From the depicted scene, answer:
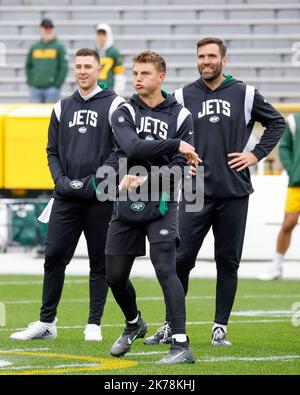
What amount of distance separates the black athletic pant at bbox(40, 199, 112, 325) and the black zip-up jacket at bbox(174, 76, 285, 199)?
29.2 inches

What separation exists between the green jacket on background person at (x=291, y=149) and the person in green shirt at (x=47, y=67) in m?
6.30

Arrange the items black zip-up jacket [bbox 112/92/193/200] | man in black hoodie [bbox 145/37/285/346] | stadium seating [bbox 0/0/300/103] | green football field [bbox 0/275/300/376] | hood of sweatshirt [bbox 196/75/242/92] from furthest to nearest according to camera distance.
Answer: stadium seating [bbox 0/0/300/103]
hood of sweatshirt [bbox 196/75/242/92]
man in black hoodie [bbox 145/37/285/346]
black zip-up jacket [bbox 112/92/193/200]
green football field [bbox 0/275/300/376]

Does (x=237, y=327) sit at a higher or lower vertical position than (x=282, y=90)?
lower

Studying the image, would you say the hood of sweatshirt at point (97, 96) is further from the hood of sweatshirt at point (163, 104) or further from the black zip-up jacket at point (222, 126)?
the hood of sweatshirt at point (163, 104)

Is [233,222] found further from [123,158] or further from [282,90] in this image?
[282,90]

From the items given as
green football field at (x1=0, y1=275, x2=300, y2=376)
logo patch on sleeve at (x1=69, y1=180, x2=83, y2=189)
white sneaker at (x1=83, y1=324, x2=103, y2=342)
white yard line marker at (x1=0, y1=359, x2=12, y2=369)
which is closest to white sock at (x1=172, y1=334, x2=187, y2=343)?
green football field at (x1=0, y1=275, x2=300, y2=376)

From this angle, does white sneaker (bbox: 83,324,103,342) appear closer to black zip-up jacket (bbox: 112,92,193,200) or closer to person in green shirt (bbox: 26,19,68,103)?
black zip-up jacket (bbox: 112,92,193,200)

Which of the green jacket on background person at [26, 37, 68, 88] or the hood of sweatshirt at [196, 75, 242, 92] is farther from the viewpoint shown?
the green jacket on background person at [26, 37, 68, 88]

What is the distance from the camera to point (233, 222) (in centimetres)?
773

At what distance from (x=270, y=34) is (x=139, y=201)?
15.8m

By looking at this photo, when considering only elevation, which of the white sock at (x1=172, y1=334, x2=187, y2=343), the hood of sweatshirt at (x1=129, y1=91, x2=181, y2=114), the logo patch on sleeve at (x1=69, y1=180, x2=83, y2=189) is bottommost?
the white sock at (x1=172, y1=334, x2=187, y2=343)

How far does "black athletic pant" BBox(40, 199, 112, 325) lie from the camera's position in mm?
7804

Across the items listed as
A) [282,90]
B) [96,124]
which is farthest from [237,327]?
[282,90]

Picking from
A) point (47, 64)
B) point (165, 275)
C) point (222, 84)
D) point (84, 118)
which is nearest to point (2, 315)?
point (84, 118)
